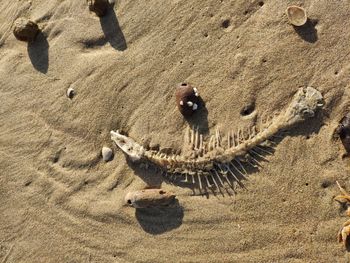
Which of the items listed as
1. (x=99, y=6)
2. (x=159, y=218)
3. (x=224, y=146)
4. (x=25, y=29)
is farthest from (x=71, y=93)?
(x=224, y=146)

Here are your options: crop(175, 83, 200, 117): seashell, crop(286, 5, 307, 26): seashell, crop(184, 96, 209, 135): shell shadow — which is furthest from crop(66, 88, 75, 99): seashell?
crop(286, 5, 307, 26): seashell

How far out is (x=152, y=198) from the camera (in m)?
6.45

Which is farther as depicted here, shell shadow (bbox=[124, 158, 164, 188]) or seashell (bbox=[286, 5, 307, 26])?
shell shadow (bbox=[124, 158, 164, 188])

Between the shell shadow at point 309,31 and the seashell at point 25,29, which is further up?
the seashell at point 25,29

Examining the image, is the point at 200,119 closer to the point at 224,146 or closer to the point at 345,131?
the point at 224,146

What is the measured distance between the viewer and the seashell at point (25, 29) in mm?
7349

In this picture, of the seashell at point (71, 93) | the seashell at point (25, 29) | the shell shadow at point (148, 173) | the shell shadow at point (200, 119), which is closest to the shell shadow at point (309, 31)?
the shell shadow at point (200, 119)

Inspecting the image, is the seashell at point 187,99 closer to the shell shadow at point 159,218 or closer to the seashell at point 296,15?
the shell shadow at point 159,218

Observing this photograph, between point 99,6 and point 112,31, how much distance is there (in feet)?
1.42

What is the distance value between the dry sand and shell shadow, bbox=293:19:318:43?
19 millimetres

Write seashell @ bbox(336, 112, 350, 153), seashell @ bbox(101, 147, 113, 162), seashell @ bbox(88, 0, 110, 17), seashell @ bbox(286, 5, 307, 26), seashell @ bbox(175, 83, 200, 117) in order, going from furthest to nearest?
1. seashell @ bbox(88, 0, 110, 17)
2. seashell @ bbox(101, 147, 113, 162)
3. seashell @ bbox(175, 83, 200, 117)
4. seashell @ bbox(286, 5, 307, 26)
5. seashell @ bbox(336, 112, 350, 153)

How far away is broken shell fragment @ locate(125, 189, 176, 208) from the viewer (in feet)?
21.1

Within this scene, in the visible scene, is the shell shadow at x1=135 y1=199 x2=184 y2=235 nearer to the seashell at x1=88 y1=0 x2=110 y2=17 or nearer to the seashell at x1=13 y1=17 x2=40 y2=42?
the seashell at x1=88 y1=0 x2=110 y2=17

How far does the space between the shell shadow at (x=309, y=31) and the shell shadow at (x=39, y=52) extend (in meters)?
4.06
